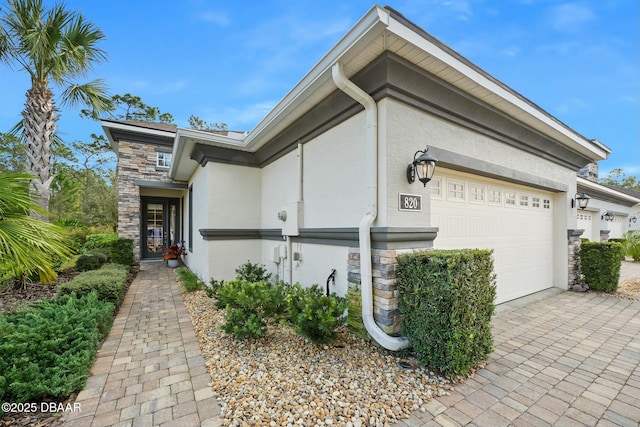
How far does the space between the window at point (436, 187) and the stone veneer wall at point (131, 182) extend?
10026 mm

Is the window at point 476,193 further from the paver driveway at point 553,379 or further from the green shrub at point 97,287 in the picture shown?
the green shrub at point 97,287

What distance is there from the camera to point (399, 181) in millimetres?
3359

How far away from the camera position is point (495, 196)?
5.21 m

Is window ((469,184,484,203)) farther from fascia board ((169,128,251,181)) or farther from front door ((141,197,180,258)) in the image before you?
front door ((141,197,180,258))

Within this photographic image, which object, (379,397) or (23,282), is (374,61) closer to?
(379,397)

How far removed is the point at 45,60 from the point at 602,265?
13.4 metres

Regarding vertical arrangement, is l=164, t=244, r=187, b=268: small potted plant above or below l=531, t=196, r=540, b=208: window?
below

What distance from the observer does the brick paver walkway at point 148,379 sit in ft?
7.28

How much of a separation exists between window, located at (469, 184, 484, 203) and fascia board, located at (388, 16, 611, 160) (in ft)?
4.50

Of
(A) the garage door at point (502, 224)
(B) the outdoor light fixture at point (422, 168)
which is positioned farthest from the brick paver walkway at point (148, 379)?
(A) the garage door at point (502, 224)

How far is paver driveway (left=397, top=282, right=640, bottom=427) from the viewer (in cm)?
223

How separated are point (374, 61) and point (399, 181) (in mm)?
1449

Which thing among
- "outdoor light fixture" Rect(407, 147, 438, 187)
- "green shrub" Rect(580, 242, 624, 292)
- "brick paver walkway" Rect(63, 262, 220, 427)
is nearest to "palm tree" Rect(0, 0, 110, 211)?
"brick paver walkway" Rect(63, 262, 220, 427)

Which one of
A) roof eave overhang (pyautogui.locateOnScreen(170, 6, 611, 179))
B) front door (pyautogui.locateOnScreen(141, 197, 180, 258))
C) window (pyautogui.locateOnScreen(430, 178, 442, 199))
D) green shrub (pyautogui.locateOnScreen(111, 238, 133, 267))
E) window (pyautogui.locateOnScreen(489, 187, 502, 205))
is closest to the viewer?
roof eave overhang (pyautogui.locateOnScreen(170, 6, 611, 179))
